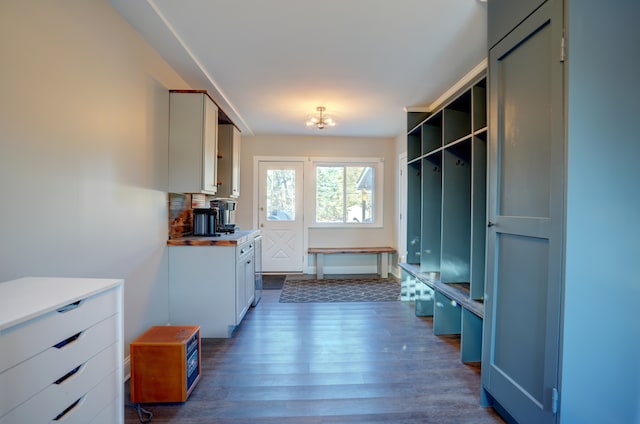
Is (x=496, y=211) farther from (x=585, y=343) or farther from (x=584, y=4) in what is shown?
(x=584, y=4)

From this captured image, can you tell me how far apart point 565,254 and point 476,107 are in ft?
4.76

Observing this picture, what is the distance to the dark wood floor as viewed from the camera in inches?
67.9

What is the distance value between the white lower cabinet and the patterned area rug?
120 cm

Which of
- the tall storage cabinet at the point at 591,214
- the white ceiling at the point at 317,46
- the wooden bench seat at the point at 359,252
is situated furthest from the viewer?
the wooden bench seat at the point at 359,252

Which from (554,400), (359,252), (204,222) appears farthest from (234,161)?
(554,400)

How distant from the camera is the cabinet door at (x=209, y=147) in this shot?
106 inches

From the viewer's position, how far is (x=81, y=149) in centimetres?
166

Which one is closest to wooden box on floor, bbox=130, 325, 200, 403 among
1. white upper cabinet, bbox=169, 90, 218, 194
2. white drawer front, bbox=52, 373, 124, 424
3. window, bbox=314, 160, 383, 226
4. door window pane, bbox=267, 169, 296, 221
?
white drawer front, bbox=52, 373, 124, 424

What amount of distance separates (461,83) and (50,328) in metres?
3.48

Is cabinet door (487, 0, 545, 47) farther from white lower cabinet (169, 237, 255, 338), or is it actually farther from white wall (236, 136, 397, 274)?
white wall (236, 136, 397, 274)

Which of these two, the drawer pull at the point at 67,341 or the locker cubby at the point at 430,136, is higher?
the locker cubby at the point at 430,136

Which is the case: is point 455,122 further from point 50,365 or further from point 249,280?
point 50,365

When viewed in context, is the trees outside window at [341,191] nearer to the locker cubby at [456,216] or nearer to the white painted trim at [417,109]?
the white painted trim at [417,109]

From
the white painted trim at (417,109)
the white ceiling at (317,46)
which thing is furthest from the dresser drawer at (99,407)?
the white painted trim at (417,109)
